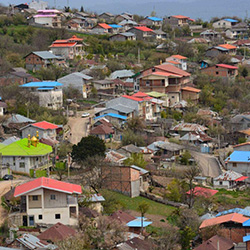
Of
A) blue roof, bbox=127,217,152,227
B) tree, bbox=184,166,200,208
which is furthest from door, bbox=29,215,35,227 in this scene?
tree, bbox=184,166,200,208

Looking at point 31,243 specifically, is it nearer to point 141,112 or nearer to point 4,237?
point 4,237

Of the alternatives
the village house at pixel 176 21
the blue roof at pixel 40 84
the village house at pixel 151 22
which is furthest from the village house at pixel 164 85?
the village house at pixel 176 21

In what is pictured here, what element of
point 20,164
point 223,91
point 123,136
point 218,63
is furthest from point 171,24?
point 20,164

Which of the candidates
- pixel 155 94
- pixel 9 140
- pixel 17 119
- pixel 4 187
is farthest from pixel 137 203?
pixel 155 94

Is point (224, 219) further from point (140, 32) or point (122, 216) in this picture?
point (140, 32)

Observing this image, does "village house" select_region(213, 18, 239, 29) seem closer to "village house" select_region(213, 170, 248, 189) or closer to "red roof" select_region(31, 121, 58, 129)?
"red roof" select_region(31, 121, 58, 129)
